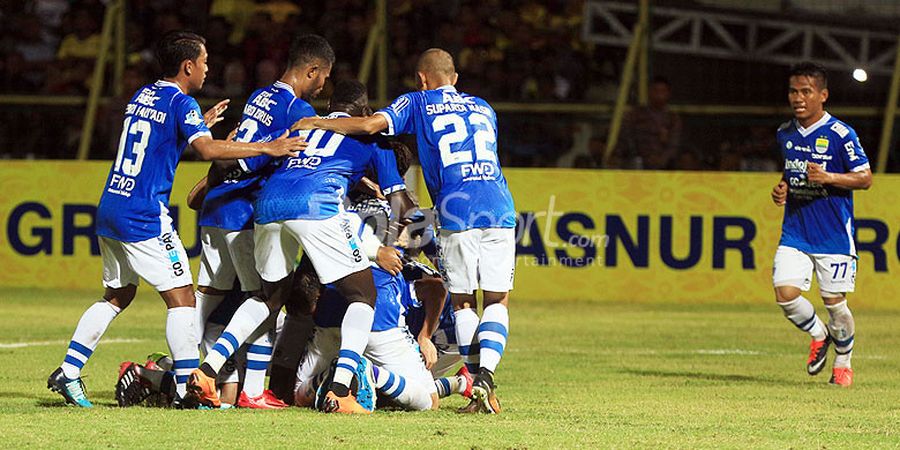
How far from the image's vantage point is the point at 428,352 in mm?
8789

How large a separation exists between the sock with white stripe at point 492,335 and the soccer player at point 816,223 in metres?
2.88

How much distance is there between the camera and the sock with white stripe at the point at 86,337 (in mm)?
8391

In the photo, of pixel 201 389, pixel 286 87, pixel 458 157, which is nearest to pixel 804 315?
pixel 458 157

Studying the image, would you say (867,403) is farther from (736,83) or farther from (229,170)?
(736,83)

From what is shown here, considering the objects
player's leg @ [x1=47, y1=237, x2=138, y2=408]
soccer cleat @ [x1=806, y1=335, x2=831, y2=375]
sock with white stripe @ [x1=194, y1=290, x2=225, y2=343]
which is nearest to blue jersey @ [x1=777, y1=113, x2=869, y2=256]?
soccer cleat @ [x1=806, y1=335, x2=831, y2=375]

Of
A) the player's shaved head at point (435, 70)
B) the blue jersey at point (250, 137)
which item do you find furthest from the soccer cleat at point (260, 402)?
the player's shaved head at point (435, 70)

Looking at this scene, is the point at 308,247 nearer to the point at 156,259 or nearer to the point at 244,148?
the point at 244,148

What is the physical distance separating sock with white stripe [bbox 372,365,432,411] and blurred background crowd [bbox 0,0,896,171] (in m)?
9.13

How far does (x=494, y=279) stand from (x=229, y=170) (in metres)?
1.64

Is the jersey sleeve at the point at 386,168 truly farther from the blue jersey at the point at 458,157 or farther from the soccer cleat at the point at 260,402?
the soccer cleat at the point at 260,402

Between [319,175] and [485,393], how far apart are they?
1.48m

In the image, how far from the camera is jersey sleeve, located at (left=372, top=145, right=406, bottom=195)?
8523 millimetres

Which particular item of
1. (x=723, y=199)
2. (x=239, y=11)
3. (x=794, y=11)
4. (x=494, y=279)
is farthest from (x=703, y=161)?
(x=494, y=279)

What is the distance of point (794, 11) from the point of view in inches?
697
